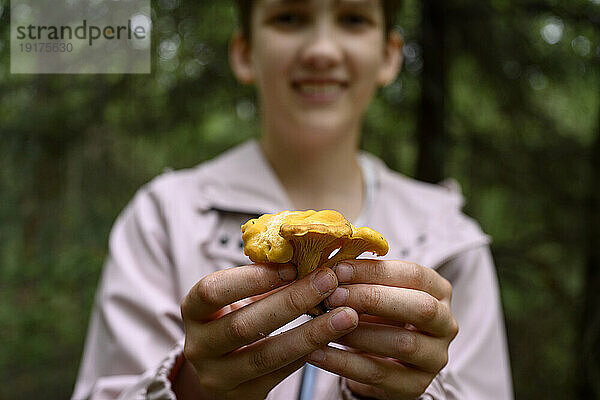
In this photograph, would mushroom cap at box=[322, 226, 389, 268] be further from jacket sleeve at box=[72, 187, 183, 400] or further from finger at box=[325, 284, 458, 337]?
jacket sleeve at box=[72, 187, 183, 400]

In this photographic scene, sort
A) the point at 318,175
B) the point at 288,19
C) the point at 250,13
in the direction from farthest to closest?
1. the point at 318,175
2. the point at 250,13
3. the point at 288,19

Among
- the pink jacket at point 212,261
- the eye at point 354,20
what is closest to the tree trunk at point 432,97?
the pink jacket at point 212,261

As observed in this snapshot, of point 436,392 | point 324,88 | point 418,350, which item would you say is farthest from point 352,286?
point 324,88

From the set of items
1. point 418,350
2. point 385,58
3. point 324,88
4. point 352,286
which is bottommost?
point 418,350

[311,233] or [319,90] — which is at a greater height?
[319,90]

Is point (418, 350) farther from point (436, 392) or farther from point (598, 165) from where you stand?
point (598, 165)

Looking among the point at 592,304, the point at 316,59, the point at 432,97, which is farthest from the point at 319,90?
the point at 592,304

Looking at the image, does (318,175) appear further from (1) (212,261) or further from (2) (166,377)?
(2) (166,377)
